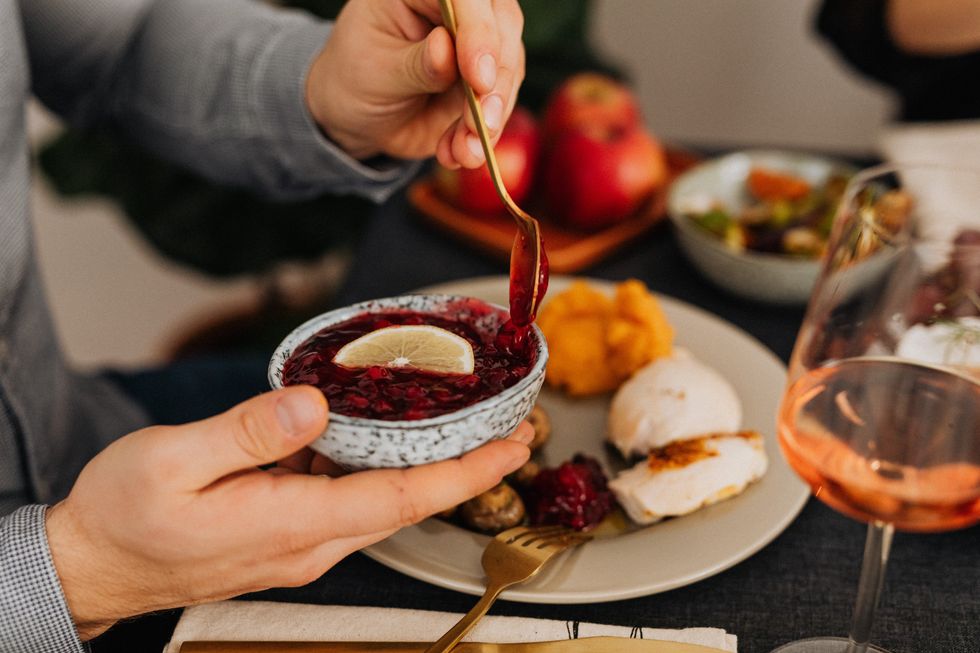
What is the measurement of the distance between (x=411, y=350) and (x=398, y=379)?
5 centimetres

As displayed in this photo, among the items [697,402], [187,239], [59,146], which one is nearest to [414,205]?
[697,402]

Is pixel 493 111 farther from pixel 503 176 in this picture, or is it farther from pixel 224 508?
pixel 503 176

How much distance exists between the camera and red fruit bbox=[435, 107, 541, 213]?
1688mm

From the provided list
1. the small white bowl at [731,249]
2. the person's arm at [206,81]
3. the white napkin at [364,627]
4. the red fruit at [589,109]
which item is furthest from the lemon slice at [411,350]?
the red fruit at [589,109]

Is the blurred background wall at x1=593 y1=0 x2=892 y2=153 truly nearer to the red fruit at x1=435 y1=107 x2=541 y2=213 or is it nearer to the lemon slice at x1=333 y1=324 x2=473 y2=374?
the red fruit at x1=435 y1=107 x2=541 y2=213

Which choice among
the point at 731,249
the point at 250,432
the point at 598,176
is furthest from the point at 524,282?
the point at 598,176

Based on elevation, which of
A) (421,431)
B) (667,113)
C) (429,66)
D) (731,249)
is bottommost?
(667,113)

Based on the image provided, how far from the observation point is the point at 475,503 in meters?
0.96

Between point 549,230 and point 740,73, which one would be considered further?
point 740,73

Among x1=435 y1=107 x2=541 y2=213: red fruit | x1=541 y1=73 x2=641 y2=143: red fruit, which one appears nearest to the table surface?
x1=435 y1=107 x2=541 y2=213: red fruit

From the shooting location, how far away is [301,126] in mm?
1327

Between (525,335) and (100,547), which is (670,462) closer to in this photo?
(525,335)

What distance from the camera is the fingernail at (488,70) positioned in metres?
0.94

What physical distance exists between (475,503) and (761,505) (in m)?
0.34
